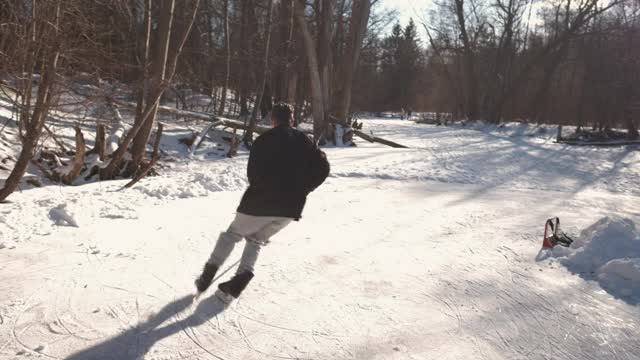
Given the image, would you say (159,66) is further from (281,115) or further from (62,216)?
(281,115)

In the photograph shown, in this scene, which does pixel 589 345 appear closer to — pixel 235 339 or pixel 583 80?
pixel 235 339

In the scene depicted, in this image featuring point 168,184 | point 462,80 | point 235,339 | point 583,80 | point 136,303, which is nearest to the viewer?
point 235,339

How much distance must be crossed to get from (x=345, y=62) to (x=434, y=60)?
39.5 metres

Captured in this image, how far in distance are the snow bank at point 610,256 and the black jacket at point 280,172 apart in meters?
2.92

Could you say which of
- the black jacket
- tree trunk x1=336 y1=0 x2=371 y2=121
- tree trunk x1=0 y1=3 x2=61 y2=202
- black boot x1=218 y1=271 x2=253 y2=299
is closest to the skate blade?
black boot x1=218 y1=271 x2=253 y2=299

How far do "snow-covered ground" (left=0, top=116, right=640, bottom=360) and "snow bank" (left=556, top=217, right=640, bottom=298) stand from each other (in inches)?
2.0

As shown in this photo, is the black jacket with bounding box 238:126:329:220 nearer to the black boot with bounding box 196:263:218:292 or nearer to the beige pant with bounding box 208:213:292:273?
the beige pant with bounding box 208:213:292:273

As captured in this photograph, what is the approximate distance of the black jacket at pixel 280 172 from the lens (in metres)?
3.19

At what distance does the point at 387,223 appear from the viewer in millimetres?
5816

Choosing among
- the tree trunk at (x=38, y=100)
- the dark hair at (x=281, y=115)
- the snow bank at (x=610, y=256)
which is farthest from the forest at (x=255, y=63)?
the snow bank at (x=610, y=256)

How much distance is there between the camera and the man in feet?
10.5

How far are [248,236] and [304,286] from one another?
28.3 inches

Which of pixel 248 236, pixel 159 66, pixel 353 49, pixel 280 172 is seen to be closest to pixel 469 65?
pixel 353 49

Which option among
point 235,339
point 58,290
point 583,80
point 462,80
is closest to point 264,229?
point 235,339
